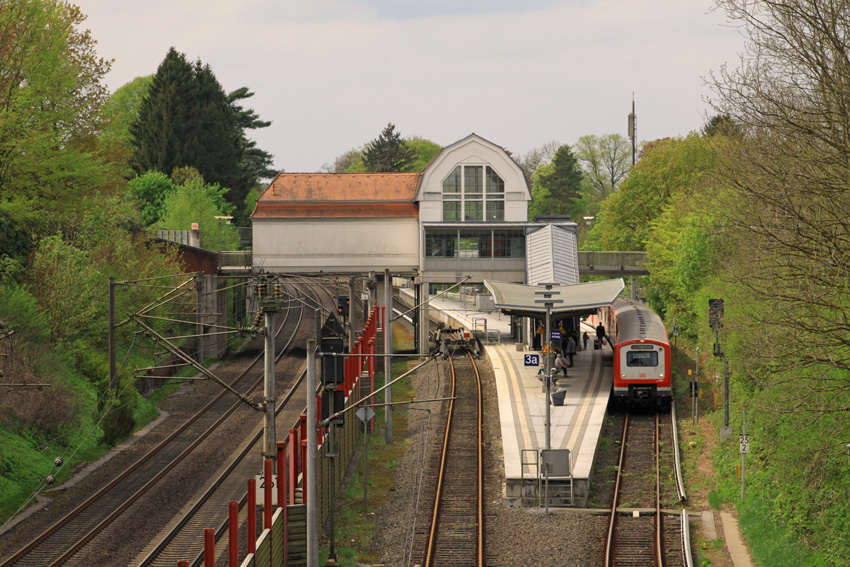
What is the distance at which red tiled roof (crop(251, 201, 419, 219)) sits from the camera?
53312 mm

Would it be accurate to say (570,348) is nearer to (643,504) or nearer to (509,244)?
(509,244)

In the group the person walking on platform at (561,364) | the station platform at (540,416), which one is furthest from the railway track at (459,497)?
the person walking on platform at (561,364)

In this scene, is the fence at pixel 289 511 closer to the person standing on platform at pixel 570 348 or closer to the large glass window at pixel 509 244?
the person standing on platform at pixel 570 348

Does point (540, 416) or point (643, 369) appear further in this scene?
point (643, 369)

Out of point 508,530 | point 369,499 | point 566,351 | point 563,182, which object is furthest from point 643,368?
point 563,182

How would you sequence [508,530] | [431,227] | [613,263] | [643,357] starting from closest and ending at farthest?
[508,530], [643,357], [431,227], [613,263]

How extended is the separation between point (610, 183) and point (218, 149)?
171 ft

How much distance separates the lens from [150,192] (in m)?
73.8

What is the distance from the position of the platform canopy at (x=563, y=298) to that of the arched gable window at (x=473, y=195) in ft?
29.4

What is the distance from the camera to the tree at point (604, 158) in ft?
369

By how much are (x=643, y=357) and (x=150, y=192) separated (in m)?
49.2

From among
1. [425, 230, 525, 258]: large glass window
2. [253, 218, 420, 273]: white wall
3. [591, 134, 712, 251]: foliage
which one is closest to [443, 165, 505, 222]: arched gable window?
[425, 230, 525, 258]: large glass window

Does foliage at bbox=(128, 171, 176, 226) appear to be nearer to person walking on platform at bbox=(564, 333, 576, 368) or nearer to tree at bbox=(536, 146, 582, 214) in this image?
person walking on platform at bbox=(564, 333, 576, 368)

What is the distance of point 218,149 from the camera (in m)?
83.6
